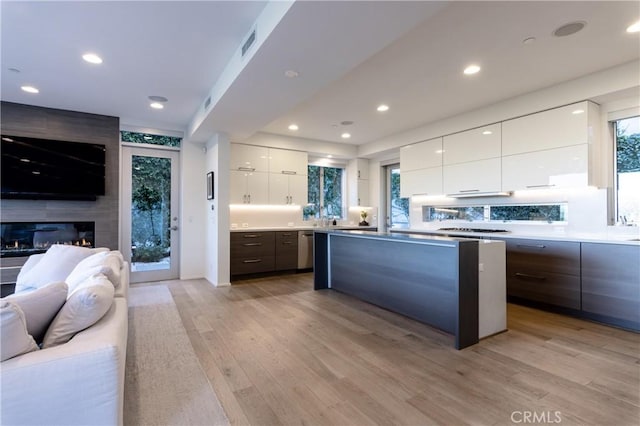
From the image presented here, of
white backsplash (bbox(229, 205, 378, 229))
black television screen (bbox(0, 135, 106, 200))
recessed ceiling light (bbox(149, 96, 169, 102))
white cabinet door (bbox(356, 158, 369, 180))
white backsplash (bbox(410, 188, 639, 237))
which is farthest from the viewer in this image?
white cabinet door (bbox(356, 158, 369, 180))

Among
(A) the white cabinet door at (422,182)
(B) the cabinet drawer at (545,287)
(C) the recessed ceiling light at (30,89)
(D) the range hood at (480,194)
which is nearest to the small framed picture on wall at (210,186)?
(C) the recessed ceiling light at (30,89)

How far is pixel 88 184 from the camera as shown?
4848 mm

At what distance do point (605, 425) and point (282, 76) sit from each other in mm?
3379

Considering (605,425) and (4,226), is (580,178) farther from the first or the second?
(4,226)

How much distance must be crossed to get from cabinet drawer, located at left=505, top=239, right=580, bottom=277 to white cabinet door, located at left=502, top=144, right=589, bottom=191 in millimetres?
743

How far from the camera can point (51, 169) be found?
461 cm

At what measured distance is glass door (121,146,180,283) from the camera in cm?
537

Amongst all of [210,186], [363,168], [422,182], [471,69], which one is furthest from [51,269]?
[363,168]

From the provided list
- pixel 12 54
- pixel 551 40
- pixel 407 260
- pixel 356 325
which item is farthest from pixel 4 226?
pixel 551 40

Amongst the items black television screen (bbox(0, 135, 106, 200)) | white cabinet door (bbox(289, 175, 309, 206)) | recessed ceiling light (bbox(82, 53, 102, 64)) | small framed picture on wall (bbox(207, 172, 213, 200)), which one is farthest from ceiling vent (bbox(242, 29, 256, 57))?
white cabinet door (bbox(289, 175, 309, 206))

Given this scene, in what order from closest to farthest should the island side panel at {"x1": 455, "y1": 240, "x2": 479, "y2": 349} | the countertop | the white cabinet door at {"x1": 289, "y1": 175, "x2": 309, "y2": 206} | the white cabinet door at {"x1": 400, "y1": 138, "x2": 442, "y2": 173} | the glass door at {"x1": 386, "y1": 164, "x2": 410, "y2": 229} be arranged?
the island side panel at {"x1": 455, "y1": 240, "x2": 479, "y2": 349}
the countertop
the white cabinet door at {"x1": 400, "y1": 138, "x2": 442, "y2": 173}
the white cabinet door at {"x1": 289, "y1": 175, "x2": 309, "y2": 206}
the glass door at {"x1": 386, "y1": 164, "x2": 410, "y2": 229}

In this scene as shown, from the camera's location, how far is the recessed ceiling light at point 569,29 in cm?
260

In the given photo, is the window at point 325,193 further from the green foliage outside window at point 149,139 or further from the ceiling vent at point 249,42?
the ceiling vent at point 249,42

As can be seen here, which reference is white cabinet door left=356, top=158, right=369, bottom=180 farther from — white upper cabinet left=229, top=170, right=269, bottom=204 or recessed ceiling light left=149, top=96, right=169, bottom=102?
recessed ceiling light left=149, top=96, right=169, bottom=102
